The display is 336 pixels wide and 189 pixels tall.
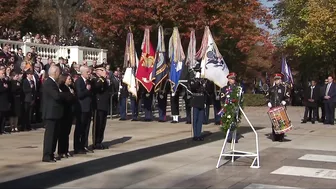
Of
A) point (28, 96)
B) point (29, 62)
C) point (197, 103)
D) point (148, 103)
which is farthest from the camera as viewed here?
point (148, 103)

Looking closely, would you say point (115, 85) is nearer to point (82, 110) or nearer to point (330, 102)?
point (330, 102)

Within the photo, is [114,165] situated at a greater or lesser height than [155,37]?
lesser

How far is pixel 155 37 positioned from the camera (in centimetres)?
2980

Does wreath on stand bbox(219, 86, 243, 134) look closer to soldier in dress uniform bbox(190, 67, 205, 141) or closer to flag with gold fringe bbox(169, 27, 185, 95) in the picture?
soldier in dress uniform bbox(190, 67, 205, 141)

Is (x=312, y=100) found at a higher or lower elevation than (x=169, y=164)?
higher

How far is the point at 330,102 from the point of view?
20906 mm

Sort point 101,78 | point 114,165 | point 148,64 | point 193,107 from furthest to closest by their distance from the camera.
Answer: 1. point 148,64
2. point 193,107
3. point 101,78
4. point 114,165

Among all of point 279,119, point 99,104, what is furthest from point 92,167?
point 279,119

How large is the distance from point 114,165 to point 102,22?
1963 cm

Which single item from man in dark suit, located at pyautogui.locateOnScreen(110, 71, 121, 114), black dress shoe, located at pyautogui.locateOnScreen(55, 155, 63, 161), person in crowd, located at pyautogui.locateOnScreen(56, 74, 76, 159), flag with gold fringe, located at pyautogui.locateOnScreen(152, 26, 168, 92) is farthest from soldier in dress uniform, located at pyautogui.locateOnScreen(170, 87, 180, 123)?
black dress shoe, located at pyautogui.locateOnScreen(55, 155, 63, 161)

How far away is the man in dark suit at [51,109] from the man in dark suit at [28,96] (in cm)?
598

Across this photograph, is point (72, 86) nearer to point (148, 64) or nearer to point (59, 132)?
point (59, 132)

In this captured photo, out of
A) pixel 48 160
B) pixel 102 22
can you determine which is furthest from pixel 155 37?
pixel 48 160

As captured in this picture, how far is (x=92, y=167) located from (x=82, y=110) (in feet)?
5.65
